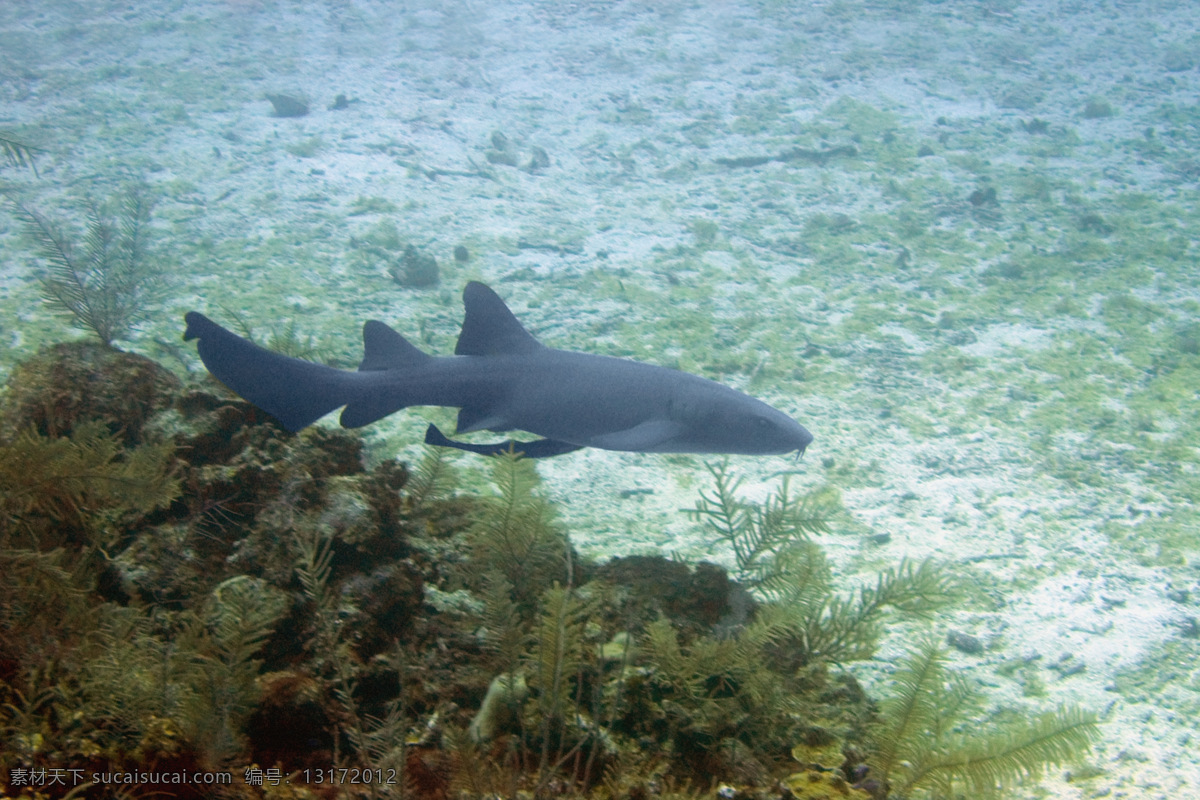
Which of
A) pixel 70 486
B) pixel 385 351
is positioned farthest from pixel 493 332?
pixel 70 486

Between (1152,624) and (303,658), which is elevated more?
(303,658)

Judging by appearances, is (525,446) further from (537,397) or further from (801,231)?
(801,231)

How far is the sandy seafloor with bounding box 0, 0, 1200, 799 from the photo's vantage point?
170 inches

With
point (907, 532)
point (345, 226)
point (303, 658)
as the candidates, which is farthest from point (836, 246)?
point (303, 658)

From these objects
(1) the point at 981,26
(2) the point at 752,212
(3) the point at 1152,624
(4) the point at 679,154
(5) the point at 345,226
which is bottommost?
(3) the point at 1152,624

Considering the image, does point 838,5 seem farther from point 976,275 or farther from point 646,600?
point 646,600

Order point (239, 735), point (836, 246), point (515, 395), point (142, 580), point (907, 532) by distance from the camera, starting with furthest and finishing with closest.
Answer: point (836, 246) → point (907, 532) → point (515, 395) → point (142, 580) → point (239, 735)

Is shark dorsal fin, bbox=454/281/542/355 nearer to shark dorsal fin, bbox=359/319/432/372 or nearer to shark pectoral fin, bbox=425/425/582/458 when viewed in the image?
shark dorsal fin, bbox=359/319/432/372

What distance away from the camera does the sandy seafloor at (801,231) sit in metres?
4.32

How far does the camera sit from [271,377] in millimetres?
2951

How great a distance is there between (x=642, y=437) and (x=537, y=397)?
0.58 meters

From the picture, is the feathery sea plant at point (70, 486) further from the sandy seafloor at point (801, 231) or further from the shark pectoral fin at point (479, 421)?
the sandy seafloor at point (801, 231)

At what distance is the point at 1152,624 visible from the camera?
376 centimetres

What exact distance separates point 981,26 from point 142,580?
20.2 meters
